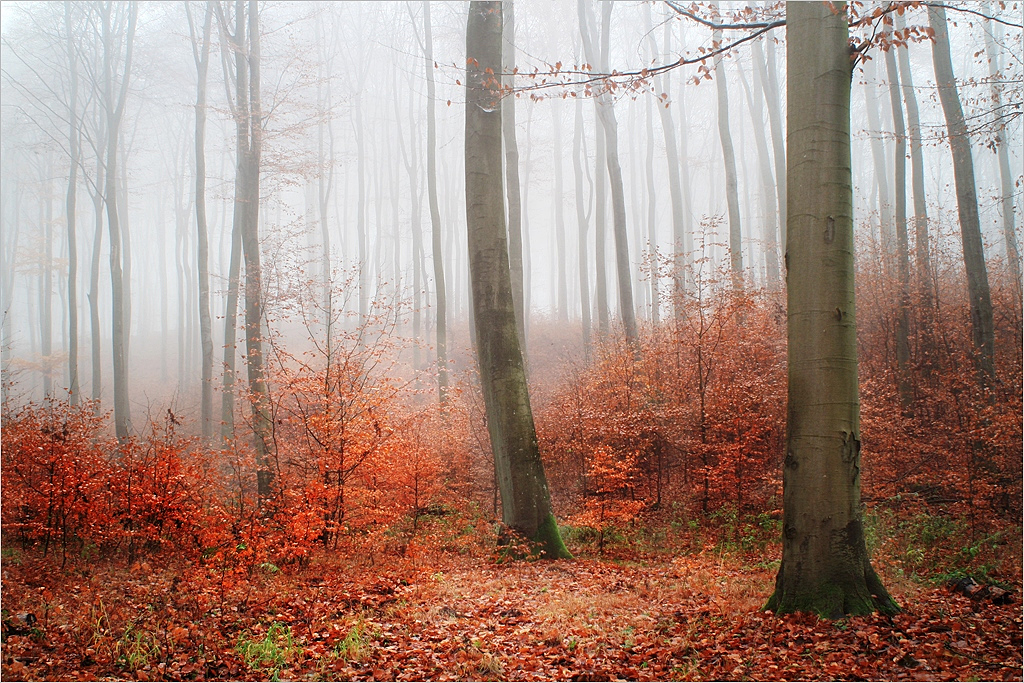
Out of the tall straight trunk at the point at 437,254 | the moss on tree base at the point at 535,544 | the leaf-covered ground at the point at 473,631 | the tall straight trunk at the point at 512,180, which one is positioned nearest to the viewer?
the leaf-covered ground at the point at 473,631

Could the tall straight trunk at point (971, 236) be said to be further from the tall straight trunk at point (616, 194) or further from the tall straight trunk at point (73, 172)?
the tall straight trunk at point (73, 172)

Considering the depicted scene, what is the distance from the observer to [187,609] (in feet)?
15.7

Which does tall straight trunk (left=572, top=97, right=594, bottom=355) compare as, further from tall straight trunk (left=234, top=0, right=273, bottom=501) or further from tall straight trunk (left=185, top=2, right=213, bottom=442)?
tall straight trunk (left=185, top=2, right=213, bottom=442)

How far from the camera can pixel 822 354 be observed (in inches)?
157

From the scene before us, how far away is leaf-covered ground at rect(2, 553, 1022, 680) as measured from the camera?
353 centimetres

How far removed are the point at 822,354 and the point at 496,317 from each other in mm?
3552

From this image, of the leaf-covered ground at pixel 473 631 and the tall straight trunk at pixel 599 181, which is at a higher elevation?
the tall straight trunk at pixel 599 181

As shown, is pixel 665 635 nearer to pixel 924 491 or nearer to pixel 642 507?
pixel 642 507

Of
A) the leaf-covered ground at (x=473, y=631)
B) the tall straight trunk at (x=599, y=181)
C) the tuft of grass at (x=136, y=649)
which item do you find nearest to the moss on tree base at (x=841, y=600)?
the leaf-covered ground at (x=473, y=631)

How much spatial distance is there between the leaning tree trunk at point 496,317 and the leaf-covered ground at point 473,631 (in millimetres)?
875

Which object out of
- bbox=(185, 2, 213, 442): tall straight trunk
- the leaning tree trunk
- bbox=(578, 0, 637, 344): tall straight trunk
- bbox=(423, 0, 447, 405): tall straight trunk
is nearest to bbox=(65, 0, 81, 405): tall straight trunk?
bbox=(185, 2, 213, 442): tall straight trunk

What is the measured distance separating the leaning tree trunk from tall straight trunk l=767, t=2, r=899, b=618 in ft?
9.41

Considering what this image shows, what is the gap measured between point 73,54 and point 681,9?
1882 cm

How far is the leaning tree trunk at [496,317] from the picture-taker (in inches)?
257
